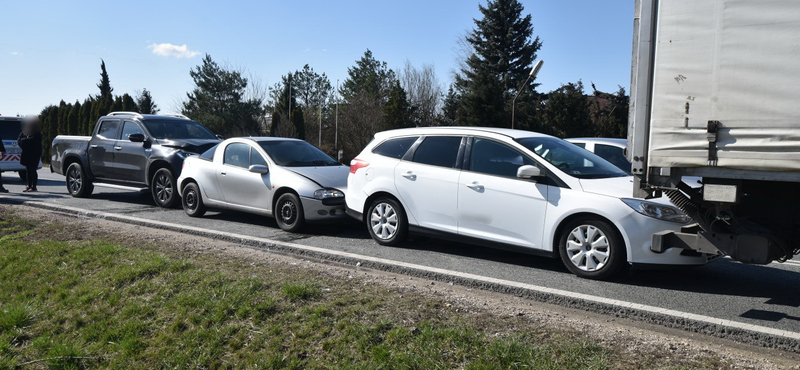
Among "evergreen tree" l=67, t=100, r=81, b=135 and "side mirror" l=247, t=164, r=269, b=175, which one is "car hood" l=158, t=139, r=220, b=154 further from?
"evergreen tree" l=67, t=100, r=81, b=135

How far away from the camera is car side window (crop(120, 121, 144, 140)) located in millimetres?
13427

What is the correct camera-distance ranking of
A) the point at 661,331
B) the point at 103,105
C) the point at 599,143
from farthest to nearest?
the point at 103,105 < the point at 599,143 < the point at 661,331

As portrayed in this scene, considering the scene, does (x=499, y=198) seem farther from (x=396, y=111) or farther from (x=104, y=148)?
(x=396, y=111)

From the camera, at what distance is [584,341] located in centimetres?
463

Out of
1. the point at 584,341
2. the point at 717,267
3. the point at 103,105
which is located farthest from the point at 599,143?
the point at 103,105

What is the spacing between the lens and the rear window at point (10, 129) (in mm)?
19703

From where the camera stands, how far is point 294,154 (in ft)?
35.7

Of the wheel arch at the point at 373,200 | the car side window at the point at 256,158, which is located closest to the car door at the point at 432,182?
the wheel arch at the point at 373,200

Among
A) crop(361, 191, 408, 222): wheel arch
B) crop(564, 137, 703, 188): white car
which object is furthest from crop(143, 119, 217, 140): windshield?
crop(564, 137, 703, 188): white car

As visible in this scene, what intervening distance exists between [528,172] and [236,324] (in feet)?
11.4

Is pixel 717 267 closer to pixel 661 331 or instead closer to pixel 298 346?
pixel 661 331

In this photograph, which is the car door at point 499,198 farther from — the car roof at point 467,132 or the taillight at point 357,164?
the taillight at point 357,164

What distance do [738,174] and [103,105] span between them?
45050 millimetres

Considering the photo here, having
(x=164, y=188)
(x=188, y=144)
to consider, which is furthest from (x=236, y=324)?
(x=188, y=144)
